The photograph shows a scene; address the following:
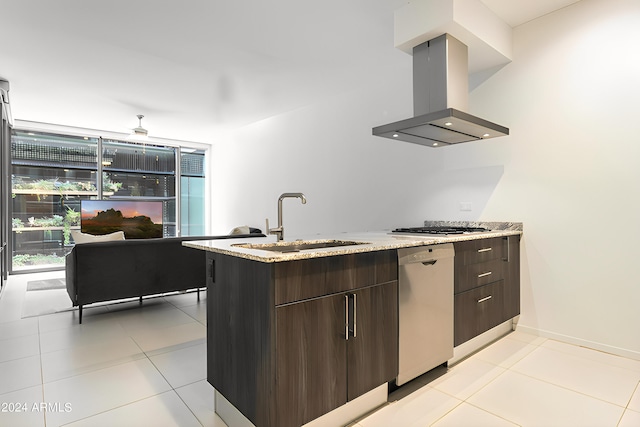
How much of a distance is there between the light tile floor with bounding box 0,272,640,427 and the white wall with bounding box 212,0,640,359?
0.38 metres

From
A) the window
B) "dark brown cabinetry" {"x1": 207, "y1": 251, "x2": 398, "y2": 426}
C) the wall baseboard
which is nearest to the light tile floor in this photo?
the wall baseboard

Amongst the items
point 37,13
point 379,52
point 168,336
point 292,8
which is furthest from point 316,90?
point 168,336

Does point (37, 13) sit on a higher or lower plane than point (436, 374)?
higher

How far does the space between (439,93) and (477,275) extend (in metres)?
1.37

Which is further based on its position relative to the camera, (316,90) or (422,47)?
(316,90)

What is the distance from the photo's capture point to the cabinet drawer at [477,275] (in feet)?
7.86

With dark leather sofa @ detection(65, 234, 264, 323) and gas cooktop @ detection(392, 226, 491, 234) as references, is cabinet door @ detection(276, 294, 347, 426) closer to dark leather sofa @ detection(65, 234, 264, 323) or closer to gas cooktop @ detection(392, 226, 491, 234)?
gas cooktop @ detection(392, 226, 491, 234)

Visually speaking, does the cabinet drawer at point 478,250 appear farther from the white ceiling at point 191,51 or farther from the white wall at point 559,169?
the white ceiling at point 191,51

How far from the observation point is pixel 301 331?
1.48 meters

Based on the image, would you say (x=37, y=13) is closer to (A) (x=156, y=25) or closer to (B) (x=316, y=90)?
(A) (x=156, y=25)

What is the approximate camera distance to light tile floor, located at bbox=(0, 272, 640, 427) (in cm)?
178

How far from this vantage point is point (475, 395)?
199cm

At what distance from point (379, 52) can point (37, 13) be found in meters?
2.90

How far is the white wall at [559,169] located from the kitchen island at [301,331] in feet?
5.47
